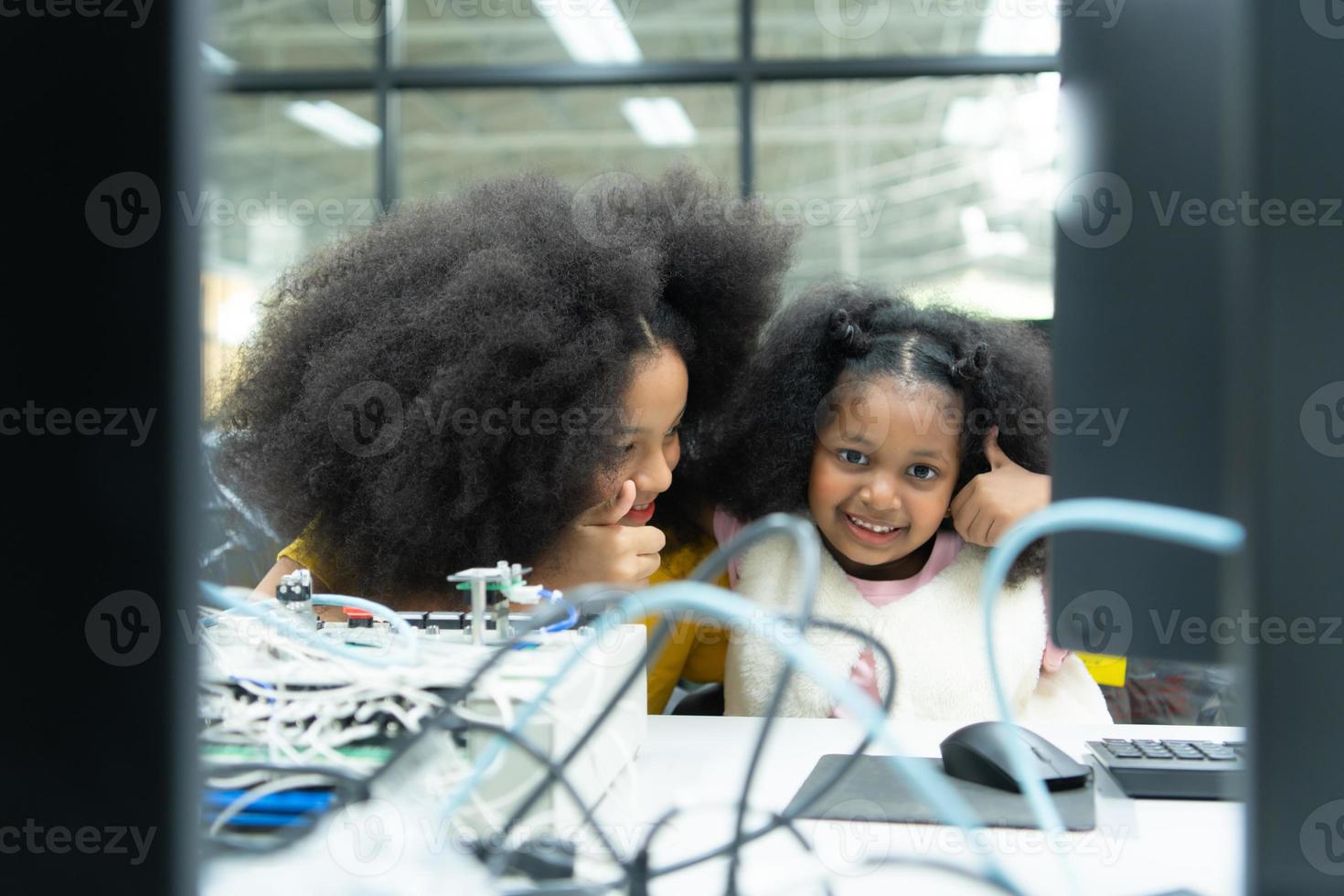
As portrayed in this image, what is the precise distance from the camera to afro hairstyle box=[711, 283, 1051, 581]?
1.32 metres

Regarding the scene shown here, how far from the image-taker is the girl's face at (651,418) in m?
1.19

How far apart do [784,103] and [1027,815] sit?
18.8ft

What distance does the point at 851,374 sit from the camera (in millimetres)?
1320

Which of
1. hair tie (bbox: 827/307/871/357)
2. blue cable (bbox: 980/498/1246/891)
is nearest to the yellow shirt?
hair tie (bbox: 827/307/871/357)

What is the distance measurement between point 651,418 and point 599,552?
0.18m

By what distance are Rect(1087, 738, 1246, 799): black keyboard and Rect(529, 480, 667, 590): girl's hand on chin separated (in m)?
0.59

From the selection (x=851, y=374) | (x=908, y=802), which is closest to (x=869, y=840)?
(x=908, y=802)

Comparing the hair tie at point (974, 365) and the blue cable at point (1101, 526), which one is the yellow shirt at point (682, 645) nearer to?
the hair tie at point (974, 365)

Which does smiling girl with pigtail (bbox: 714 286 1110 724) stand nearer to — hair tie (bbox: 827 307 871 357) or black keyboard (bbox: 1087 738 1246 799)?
hair tie (bbox: 827 307 871 357)

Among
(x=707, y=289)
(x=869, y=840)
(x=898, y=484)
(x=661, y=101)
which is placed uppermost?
(x=661, y=101)

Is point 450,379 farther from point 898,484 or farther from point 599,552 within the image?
point 898,484

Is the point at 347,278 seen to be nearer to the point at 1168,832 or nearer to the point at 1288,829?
the point at 1168,832

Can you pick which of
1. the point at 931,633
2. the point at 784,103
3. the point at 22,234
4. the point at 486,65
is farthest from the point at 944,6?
the point at 22,234

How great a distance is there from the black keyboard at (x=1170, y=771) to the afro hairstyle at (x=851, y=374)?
A: 598mm
